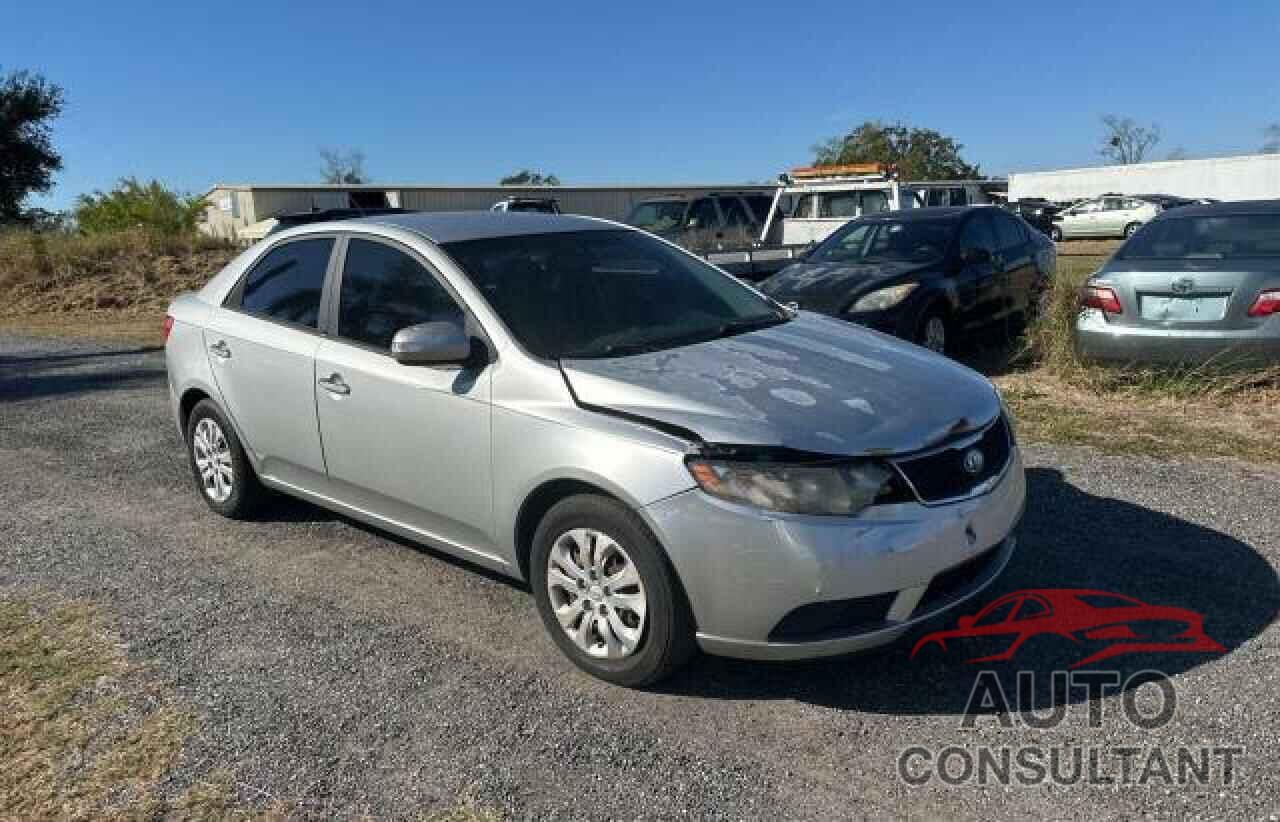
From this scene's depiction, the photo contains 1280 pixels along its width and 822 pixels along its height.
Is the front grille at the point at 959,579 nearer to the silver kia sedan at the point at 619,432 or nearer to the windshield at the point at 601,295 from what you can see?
A: the silver kia sedan at the point at 619,432

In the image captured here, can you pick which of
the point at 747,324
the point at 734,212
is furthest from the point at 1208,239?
the point at 734,212

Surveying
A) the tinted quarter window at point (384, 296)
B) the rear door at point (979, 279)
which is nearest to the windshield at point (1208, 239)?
the rear door at point (979, 279)

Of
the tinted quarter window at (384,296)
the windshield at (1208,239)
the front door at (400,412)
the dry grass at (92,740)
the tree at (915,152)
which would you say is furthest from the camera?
the tree at (915,152)

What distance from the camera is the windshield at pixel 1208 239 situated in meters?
6.93

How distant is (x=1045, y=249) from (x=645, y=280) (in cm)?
774

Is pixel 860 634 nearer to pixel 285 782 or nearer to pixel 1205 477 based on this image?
pixel 285 782

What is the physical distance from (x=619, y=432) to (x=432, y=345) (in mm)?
874

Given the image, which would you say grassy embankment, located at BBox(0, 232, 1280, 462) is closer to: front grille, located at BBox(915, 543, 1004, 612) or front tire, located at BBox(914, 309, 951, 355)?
front tire, located at BBox(914, 309, 951, 355)

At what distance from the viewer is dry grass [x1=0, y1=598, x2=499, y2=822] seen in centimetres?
281

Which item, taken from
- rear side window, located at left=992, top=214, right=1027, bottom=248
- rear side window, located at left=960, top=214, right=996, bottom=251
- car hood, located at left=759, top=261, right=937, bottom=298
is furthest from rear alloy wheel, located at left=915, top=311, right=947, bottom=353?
rear side window, located at left=992, top=214, right=1027, bottom=248

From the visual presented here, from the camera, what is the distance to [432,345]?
3646 millimetres

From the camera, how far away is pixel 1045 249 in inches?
420

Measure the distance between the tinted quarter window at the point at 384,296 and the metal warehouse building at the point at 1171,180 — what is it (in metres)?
40.2

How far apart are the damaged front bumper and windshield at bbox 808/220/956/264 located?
616cm
